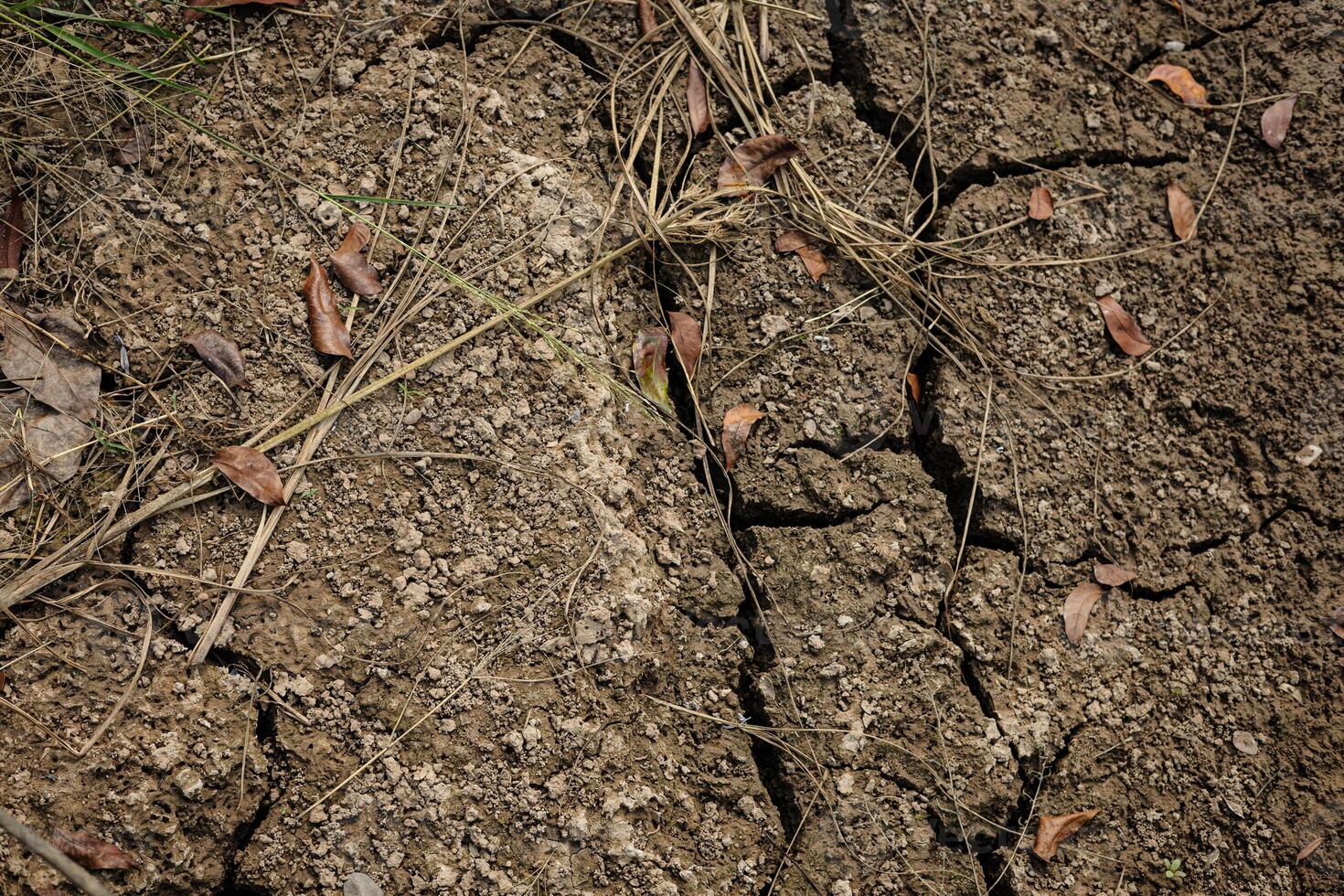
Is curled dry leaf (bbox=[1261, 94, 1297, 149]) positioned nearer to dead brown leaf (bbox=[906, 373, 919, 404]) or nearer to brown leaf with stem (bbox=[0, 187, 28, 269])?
dead brown leaf (bbox=[906, 373, 919, 404])

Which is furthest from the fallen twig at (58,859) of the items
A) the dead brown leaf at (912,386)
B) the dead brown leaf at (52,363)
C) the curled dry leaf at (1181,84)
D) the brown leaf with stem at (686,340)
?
the curled dry leaf at (1181,84)

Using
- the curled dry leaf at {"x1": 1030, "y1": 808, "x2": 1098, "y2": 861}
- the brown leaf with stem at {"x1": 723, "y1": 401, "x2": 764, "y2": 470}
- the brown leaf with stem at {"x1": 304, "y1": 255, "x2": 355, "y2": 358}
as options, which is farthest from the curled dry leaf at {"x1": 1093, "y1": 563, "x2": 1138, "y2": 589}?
the brown leaf with stem at {"x1": 304, "y1": 255, "x2": 355, "y2": 358}

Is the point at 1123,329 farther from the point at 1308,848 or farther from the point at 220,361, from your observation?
the point at 220,361

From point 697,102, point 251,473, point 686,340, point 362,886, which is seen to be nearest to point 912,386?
point 686,340

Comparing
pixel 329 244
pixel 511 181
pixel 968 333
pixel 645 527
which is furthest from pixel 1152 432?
pixel 329 244

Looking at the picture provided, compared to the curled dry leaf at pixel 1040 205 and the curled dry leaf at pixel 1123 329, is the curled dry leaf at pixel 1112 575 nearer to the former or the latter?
the curled dry leaf at pixel 1123 329
